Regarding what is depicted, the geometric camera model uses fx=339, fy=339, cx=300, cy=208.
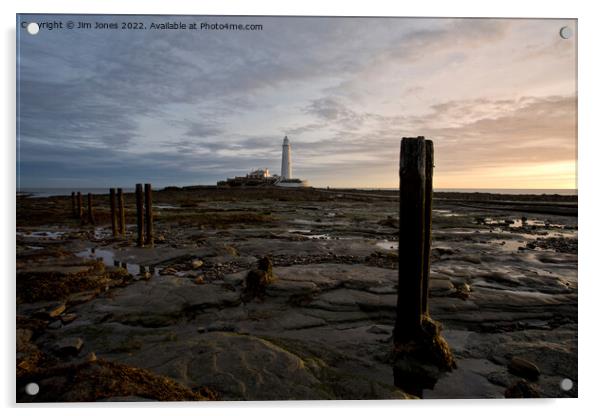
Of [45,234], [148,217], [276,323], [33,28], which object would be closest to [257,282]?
[276,323]

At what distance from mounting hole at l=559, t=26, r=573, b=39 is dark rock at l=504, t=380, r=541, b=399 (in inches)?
196

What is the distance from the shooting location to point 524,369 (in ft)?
14.2

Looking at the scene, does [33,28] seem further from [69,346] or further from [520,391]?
[520,391]

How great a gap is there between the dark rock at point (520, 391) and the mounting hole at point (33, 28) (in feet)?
26.2

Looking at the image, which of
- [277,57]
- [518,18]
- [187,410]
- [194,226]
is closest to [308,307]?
[187,410]

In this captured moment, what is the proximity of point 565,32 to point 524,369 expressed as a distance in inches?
193

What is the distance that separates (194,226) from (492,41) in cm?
1555

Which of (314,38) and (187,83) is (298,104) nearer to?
(314,38)

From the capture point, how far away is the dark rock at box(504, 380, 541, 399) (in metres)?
4.08

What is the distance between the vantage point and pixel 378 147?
8273 millimetres

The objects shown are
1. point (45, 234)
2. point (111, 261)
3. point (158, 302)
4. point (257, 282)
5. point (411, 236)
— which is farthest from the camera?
point (45, 234)

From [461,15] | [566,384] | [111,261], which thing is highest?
[461,15]

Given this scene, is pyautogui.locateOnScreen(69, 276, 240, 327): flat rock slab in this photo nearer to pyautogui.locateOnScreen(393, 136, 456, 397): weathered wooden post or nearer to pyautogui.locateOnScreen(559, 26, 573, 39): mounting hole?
pyautogui.locateOnScreen(393, 136, 456, 397): weathered wooden post

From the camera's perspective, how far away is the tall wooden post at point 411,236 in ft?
13.0
